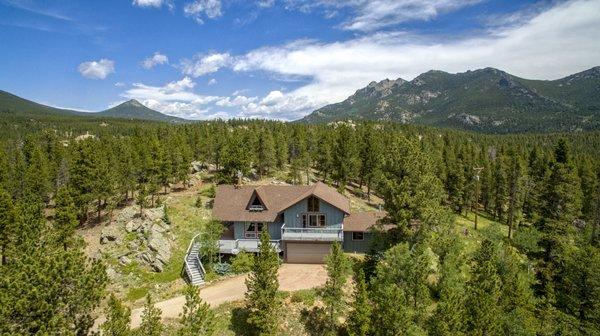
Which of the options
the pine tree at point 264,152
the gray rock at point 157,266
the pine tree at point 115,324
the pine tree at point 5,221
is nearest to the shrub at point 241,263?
the gray rock at point 157,266

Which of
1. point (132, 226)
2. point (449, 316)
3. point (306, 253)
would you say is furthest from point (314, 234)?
point (132, 226)

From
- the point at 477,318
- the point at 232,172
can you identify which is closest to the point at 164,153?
the point at 232,172

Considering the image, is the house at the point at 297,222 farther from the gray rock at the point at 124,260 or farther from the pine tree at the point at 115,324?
the pine tree at the point at 115,324

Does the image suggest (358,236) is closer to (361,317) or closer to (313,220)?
(313,220)

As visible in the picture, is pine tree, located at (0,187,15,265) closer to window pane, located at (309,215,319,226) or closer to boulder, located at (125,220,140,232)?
boulder, located at (125,220,140,232)

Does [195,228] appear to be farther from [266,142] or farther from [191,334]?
[266,142]

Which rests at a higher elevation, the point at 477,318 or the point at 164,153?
the point at 164,153

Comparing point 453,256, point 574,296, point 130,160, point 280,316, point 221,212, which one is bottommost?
point 574,296
